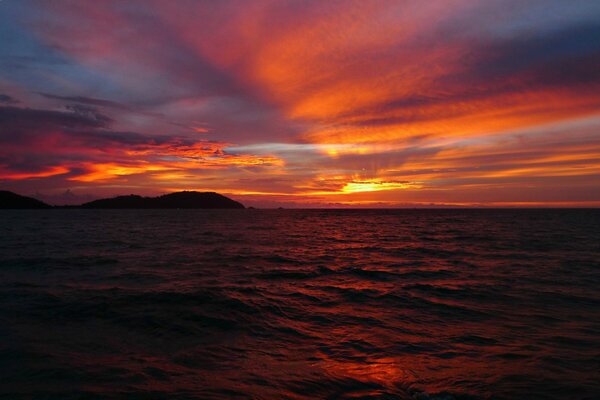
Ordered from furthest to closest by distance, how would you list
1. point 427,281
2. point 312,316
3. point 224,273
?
point 224,273 < point 427,281 < point 312,316

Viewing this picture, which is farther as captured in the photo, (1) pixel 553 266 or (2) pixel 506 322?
(1) pixel 553 266

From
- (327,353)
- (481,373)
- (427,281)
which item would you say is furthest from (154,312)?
(427,281)

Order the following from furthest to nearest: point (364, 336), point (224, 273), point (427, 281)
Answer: point (224, 273) < point (427, 281) < point (364, 336)

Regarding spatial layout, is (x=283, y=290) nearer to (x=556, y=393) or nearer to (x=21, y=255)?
(x=556, y=393)

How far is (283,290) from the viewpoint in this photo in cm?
1817

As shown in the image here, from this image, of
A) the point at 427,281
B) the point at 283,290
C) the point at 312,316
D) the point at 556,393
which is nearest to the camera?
the point at 556,393

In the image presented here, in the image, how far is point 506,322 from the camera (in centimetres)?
1295

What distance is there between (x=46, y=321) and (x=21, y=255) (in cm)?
2158

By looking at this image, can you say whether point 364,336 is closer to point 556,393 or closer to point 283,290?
point 556,393

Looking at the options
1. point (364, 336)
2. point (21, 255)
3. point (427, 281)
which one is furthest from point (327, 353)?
point (21, 255)

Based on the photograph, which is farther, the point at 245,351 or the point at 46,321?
the point at 46,321

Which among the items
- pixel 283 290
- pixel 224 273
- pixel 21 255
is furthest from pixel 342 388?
pixel 21 255

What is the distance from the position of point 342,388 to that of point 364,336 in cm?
375

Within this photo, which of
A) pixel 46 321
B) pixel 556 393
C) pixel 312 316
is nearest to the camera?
pixel 556 393
